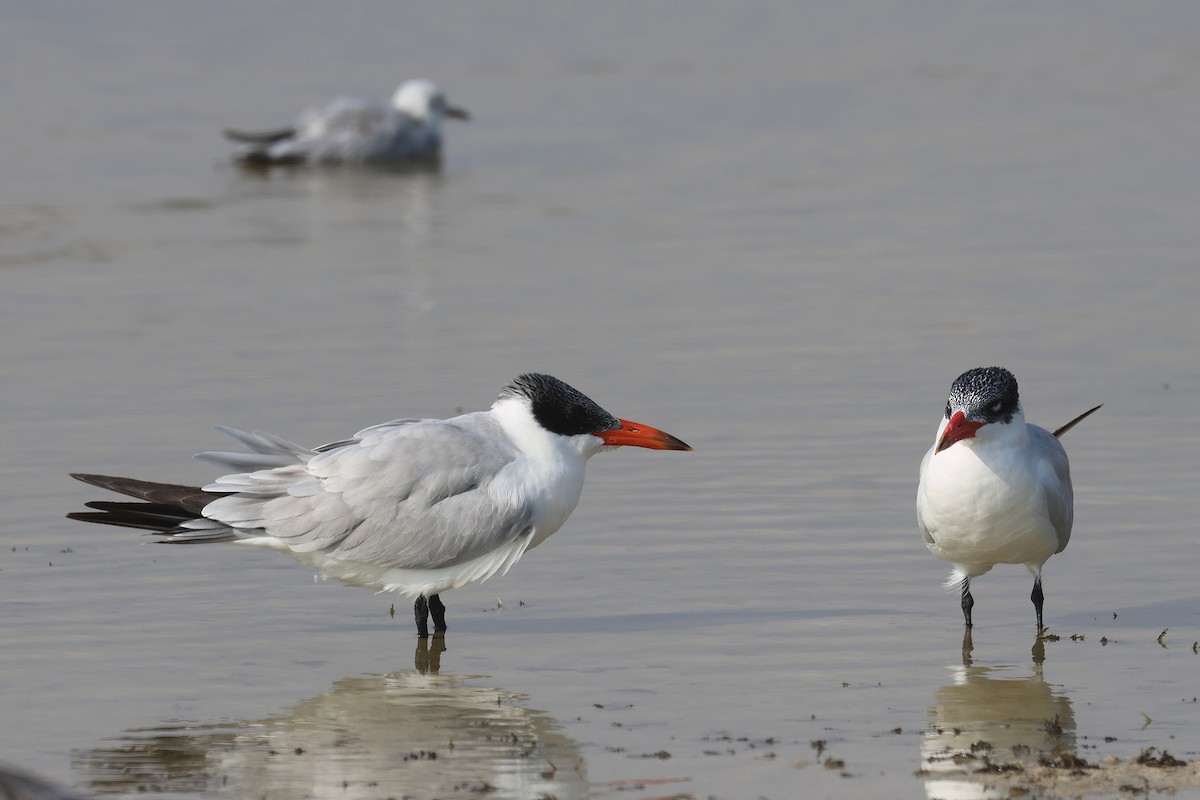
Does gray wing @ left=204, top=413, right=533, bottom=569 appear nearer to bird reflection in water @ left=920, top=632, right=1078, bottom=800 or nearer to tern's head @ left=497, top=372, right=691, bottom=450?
tern's head @ left=497, top=372, right=691, bottom=450

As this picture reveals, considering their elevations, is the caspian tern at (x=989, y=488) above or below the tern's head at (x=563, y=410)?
below

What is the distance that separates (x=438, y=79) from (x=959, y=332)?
14.1 metres

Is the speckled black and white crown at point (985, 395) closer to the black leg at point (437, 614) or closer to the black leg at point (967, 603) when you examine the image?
the black leg at point (967, 603)

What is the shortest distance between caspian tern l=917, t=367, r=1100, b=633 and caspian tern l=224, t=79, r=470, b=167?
12943 mm

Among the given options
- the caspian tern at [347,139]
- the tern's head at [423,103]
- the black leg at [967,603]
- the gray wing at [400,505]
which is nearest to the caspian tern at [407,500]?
the gray wing at [400,505]

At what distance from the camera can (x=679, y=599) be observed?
7137 mm

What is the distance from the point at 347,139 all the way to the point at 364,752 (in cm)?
1393

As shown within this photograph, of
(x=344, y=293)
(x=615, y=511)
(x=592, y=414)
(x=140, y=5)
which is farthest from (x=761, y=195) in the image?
(x=140, y=5)

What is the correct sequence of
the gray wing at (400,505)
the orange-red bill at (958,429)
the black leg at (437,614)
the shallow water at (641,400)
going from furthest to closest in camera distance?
the black leg at (437,614)
the gray wing at (400,505)
the orange-red bill at (958,429)
the shallow water at (641,400)

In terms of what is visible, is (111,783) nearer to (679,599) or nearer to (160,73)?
(679,599)

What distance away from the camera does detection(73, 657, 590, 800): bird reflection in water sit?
5.34 metres

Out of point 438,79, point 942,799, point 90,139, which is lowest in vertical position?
point 942,799

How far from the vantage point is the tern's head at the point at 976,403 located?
6.64 metres

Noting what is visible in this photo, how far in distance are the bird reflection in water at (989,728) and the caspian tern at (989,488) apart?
A: 0.36 metres
